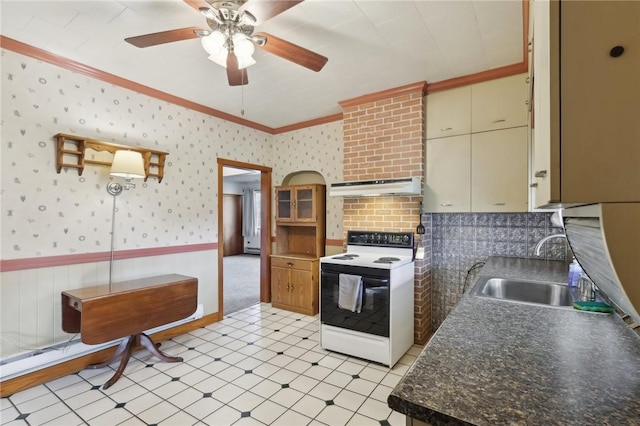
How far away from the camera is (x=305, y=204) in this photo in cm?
424

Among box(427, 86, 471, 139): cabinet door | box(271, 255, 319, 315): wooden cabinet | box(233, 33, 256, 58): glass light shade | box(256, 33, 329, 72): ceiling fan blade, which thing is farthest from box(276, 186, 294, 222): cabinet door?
box(233, 33, 256, 58): glass light shade

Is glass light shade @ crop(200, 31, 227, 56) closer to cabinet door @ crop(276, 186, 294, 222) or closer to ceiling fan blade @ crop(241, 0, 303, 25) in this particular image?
ceiling fan blade @ crop(241, 0, 303, 25)

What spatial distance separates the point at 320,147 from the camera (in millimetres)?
4215

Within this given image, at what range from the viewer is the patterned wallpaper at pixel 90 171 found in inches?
91.7

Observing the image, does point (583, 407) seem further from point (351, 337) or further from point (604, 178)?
point (351, 337)

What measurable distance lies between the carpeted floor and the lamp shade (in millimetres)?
2233

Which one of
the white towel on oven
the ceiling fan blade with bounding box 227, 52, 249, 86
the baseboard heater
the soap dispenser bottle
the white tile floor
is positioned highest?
the ceiling fan blade with bounding box 227, 52, 249, 86

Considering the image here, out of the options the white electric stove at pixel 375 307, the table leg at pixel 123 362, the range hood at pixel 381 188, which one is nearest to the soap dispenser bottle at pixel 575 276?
the white electric stove at pixel 375 307

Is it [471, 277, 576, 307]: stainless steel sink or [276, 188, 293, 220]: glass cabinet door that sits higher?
[276, 188, 293, 220]: glass cabinet door

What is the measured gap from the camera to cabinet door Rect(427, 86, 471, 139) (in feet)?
9.54

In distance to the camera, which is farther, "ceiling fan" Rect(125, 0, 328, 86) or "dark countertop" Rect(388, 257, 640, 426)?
"ceiling fan" Rect(125, 0, 328, 86)

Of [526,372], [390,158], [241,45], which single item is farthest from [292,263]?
[526,372]

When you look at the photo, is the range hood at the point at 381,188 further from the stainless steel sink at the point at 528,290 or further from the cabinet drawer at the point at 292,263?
the cabinet drawer at the point at 292,263

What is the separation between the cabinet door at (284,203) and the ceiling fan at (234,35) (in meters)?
2.42
